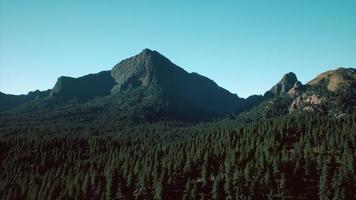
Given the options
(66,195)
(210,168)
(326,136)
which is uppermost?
(326,136)

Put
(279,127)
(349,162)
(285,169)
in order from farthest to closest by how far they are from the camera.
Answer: (279,127)
(285,169)
(349,162)

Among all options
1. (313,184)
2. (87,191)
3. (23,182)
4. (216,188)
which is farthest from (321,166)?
(23,182)

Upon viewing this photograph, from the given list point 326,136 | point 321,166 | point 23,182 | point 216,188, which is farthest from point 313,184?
point 23,182

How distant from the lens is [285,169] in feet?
413

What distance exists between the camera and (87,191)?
456ft

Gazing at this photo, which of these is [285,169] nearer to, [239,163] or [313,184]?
[313,184]

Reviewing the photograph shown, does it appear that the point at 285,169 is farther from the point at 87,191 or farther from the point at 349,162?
the point at 87,191

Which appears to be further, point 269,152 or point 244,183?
point 269,152

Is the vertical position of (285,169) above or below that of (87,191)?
above

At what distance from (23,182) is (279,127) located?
115121 mm

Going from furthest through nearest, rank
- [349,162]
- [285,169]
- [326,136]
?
[326,136], [285,169], [349,162]

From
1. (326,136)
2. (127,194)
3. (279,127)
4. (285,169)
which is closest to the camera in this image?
(285,169)

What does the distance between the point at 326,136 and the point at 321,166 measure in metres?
39.8

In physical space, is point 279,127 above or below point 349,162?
above
